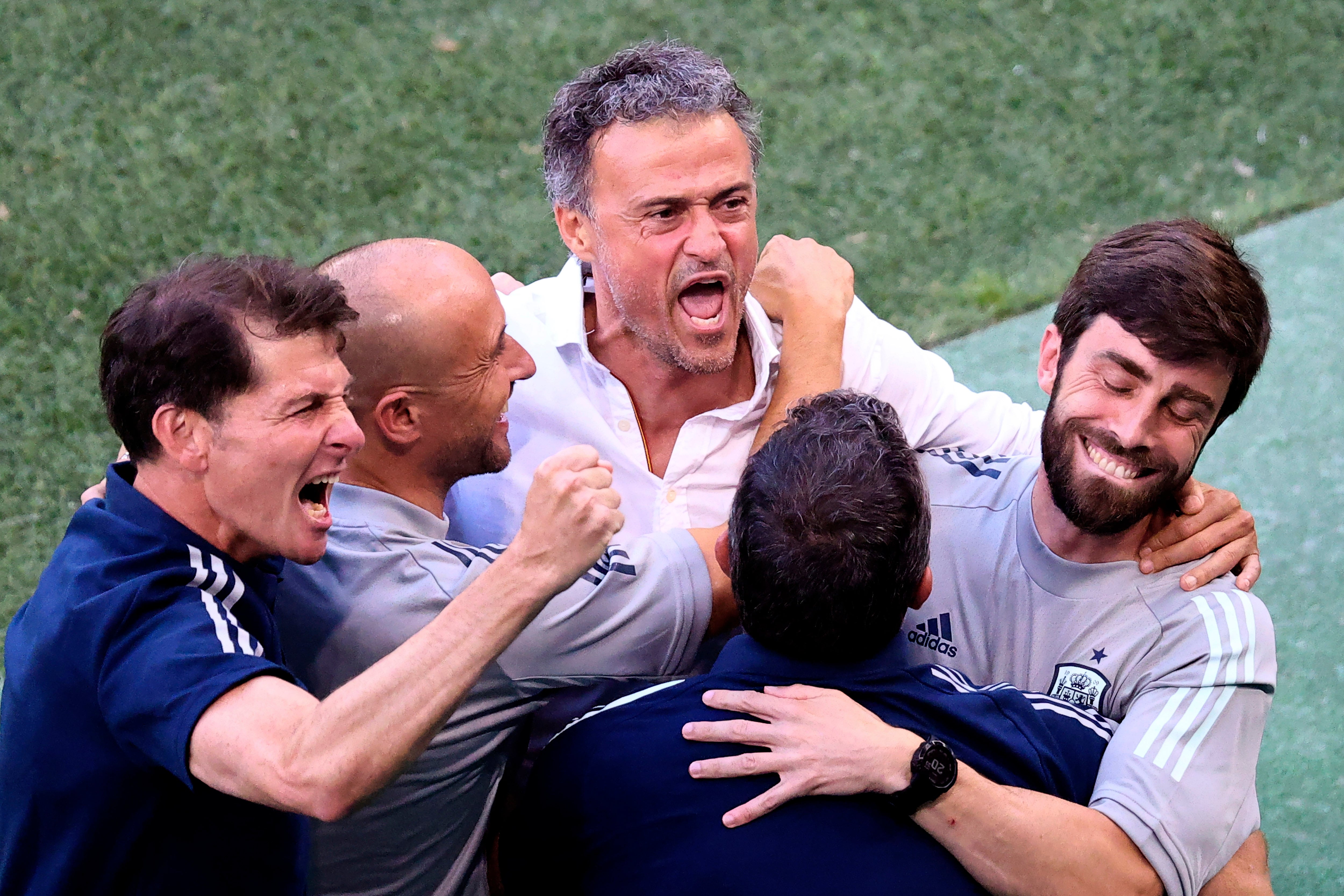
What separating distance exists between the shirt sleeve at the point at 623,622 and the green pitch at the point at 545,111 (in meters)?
2.90

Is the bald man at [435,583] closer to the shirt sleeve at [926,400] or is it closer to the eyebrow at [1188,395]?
the shirt sleeve at [926,400]

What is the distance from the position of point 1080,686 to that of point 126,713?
5.26 feet

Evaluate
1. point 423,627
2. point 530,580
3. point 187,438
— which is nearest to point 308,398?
point 187,438

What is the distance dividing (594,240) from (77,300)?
126 inches

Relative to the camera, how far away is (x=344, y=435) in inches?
90.9

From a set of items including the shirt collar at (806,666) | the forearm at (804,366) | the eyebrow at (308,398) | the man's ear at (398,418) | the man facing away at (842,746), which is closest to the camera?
the man facing away at (842,746)

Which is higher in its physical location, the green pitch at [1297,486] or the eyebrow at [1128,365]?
the eyebrow at [1128,365]

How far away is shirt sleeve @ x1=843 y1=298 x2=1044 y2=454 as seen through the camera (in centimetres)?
314

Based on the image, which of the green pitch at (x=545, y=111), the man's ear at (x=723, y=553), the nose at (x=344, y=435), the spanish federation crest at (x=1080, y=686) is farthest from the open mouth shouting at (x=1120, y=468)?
the green pitch at (x=545, y=111)

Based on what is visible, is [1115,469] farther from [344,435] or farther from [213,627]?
[213,627]

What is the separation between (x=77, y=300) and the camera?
5480mm

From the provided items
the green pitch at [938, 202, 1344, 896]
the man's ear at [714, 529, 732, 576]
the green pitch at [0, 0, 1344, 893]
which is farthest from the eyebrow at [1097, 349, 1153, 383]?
the green pitch at [0, 0, 1344, 893]

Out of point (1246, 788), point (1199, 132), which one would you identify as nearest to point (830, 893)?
point (1246, 788)

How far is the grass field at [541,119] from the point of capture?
18.8ft
